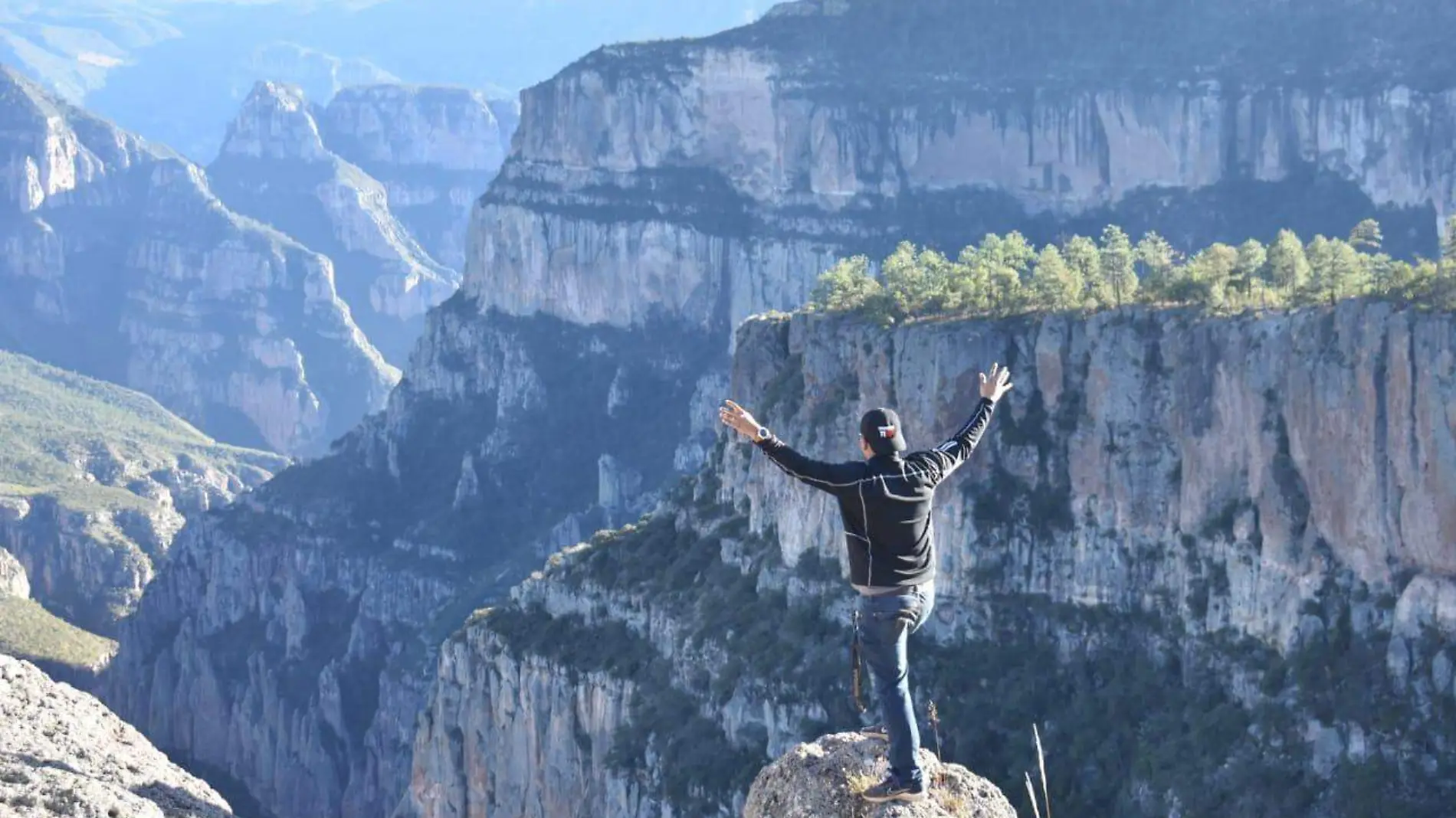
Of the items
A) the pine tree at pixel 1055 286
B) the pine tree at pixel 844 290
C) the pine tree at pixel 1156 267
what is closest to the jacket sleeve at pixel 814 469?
the pine tree at pixel 1156 267

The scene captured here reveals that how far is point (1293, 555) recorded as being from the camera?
8706 centimetres

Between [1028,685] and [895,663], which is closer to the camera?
[895,663]

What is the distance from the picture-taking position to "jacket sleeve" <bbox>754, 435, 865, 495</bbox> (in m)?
33.5

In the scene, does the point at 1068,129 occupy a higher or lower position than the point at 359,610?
higher

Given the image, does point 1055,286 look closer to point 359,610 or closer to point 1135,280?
point 1135,280

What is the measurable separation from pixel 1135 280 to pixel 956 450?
65418 mm

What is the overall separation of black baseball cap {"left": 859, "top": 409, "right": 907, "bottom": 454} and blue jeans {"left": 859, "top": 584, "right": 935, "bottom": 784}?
2193 millimetres

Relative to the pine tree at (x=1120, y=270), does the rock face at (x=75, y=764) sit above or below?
below

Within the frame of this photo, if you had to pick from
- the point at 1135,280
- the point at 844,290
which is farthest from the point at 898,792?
the point at 844,290

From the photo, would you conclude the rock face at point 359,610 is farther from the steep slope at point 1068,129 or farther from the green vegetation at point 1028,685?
the green vegetation at point 1028,685

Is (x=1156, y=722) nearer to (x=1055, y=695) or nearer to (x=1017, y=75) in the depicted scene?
(x=1055, y=695)

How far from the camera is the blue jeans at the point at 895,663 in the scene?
34688 mm

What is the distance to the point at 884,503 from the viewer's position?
34000mm

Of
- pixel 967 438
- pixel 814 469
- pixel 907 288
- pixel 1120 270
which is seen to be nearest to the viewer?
pixel 814 469
